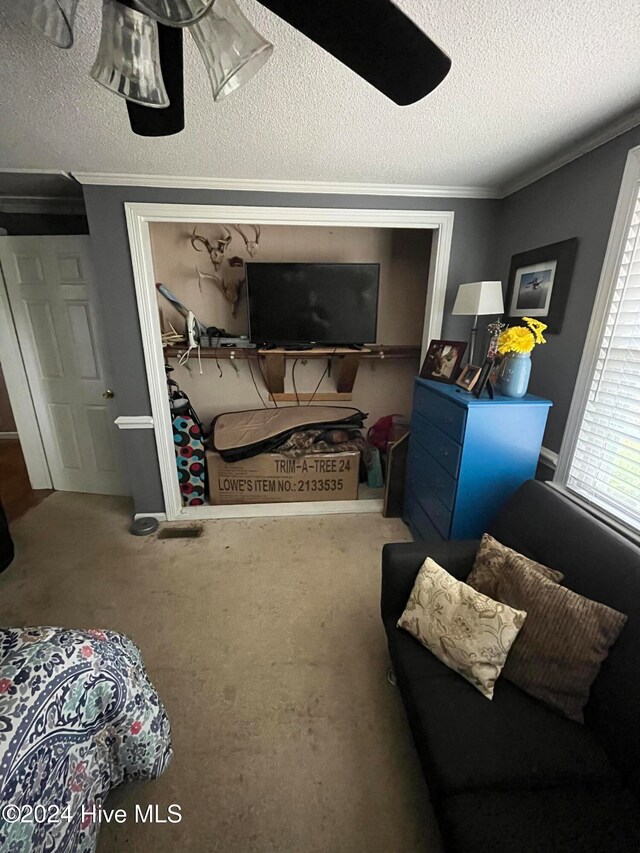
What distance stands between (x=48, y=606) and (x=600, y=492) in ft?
9.19

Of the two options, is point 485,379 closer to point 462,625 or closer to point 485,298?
point 485,298

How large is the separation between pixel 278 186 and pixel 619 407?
2169 millimetres

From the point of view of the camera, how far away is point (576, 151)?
1.57 m

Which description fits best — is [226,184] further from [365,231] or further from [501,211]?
[501,211]

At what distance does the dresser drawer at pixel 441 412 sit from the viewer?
1747 mm

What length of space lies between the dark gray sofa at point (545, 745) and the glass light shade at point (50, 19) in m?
1.87

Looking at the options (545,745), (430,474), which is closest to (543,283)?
(430,474)

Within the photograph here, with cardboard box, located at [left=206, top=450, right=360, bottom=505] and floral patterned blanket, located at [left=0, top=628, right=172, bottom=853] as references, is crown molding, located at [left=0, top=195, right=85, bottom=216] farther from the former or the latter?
floral patterned blanket, located at [left=0, top=628, right=172, bottom=853]

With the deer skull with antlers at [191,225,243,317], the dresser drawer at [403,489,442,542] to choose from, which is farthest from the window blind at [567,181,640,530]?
the deer skull with antlers at [191,225,243,317]

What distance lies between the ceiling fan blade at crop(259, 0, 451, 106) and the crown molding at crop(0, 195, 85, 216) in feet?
8.92

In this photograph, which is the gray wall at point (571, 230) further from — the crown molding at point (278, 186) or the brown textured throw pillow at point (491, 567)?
the brown textured throw pillow at point (491, 567)

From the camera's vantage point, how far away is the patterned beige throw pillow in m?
1.09

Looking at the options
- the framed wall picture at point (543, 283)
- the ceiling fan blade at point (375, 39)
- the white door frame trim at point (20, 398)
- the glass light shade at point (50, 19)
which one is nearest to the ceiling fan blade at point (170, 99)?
the glass light shade at point (50, 19)

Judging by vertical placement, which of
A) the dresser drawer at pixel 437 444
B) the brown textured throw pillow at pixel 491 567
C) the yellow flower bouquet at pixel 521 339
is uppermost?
the yellow flower bouquet at pixel 521 339
